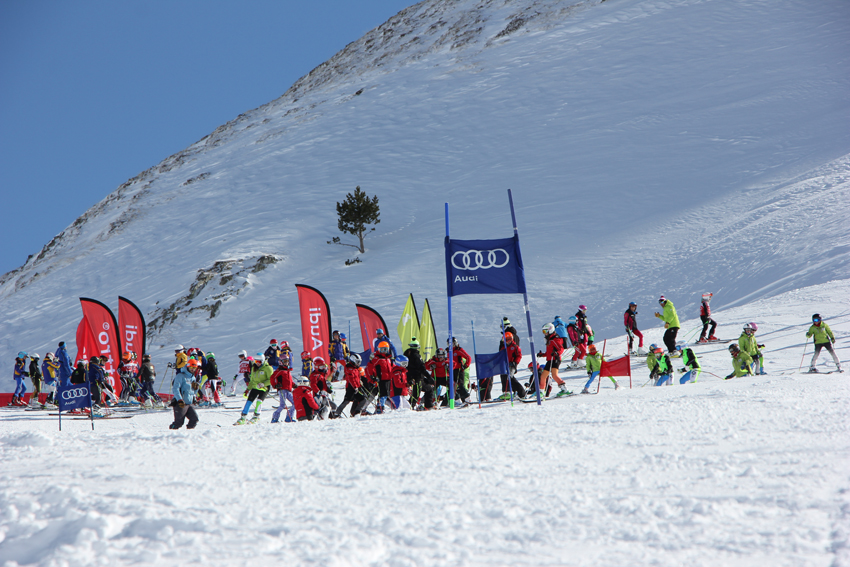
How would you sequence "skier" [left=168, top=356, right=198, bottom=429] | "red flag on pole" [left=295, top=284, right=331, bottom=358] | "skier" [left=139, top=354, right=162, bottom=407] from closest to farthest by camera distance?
1. "skier" [left=168, top=356, right=198, bottom=429]
2. "skier" [left=139, top=354, right=162, bottom=407]
3. "red flag on pole" [left=295, top=284, right=331, bottom=358]

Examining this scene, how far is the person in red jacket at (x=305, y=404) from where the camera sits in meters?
9.97

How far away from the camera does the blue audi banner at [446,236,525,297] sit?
8680 mm

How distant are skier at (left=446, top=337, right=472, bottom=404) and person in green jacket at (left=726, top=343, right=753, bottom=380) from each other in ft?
15.3

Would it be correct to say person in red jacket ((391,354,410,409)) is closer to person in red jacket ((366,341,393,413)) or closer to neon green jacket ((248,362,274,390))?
person in red jacket ((366,341,393,413))

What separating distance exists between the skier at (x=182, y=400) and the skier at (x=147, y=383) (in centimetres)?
172

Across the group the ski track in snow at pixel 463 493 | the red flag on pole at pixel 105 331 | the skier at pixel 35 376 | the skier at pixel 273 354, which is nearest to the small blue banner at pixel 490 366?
the ski track in snow at pixel 463 493

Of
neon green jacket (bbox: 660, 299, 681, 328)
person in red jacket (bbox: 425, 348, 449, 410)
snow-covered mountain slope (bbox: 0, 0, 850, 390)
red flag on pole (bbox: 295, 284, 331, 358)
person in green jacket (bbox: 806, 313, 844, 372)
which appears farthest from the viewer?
snow-covered mountain slope (bbox: 0, 0, 850, 390)

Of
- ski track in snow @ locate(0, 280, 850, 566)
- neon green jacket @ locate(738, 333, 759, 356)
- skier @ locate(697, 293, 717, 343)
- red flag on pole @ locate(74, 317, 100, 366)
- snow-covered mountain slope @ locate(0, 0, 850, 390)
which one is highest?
snow-covered mountain slope @ locate(0, 0, 850, 390)

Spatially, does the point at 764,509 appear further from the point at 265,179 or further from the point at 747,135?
the point at 265,179

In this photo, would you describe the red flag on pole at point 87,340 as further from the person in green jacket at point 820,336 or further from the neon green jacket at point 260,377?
the person in green jacket at point 820,336

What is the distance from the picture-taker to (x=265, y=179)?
44.0m

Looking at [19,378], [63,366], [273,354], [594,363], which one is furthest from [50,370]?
[594,363]

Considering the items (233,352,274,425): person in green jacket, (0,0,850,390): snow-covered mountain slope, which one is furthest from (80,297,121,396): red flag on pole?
(0,0,850,390): snow-covered mountain slope

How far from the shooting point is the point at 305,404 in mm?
9984
